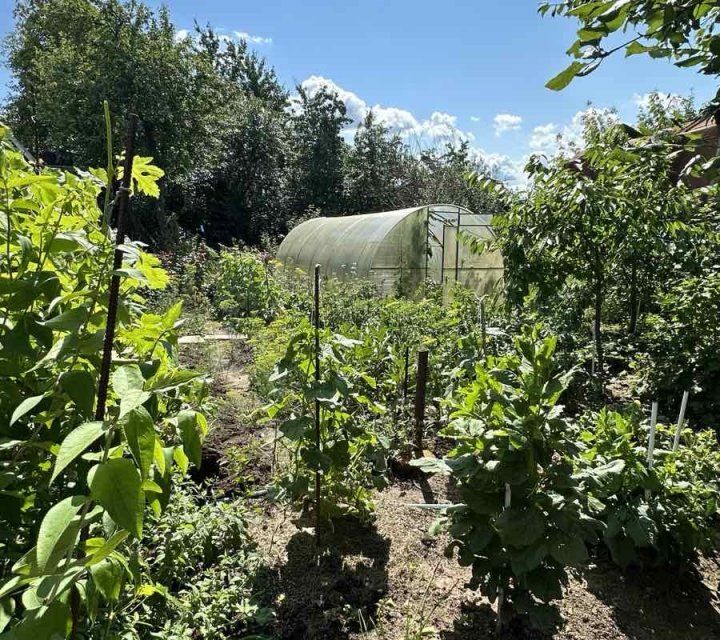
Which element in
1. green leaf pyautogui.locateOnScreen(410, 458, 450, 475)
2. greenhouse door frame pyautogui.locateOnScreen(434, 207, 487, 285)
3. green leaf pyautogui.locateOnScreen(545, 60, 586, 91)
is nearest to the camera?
green leaf pyautogui.locateOnScreen(545, 60, 586, 91)

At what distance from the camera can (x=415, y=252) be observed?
33.1 ft

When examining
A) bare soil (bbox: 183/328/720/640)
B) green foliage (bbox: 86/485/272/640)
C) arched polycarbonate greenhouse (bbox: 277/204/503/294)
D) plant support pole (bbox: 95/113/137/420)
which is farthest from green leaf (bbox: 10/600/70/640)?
arched polycarbonate greenhouse (bbox: 277/204/503/294)

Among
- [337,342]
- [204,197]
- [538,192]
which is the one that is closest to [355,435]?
[337,342]

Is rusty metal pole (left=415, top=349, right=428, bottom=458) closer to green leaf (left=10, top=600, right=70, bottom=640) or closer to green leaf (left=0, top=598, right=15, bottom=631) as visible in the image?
green leaf (left=0, top=598, right=15, bottom=631)

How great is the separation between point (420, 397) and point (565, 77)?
2.81 meters

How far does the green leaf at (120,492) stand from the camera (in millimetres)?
652

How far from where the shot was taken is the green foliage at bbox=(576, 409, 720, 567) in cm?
233

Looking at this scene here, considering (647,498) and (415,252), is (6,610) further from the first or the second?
(415,252)

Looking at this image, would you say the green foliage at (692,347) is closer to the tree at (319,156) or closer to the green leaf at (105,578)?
the green leaf at (105,578)

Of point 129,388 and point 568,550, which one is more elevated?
point 129,388

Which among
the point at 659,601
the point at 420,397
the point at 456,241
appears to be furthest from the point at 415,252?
the point at 659,601

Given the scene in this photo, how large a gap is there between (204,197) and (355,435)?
1833cm

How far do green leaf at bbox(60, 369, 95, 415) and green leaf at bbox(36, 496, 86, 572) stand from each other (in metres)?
0.25

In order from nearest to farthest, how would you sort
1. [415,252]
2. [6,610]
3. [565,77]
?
[6,610] < [565,77] < [415,252]
